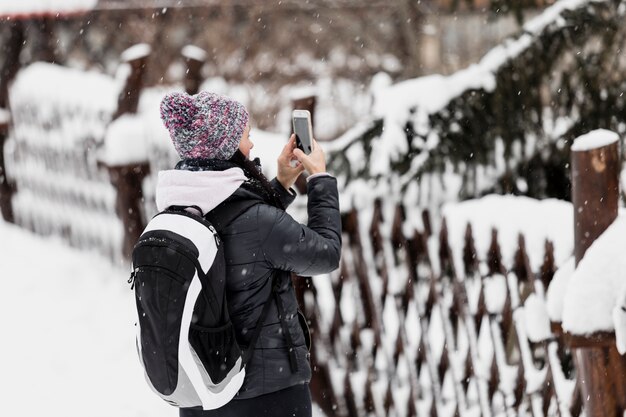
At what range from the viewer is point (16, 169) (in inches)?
299

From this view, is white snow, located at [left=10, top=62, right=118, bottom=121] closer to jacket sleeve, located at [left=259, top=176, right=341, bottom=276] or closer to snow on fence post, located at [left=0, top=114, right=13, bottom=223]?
snow on fence post, located at [left=0, top=114, right=13, bottom=223]

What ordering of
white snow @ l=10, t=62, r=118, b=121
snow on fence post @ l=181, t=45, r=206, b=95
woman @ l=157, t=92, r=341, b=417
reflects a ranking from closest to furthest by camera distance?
woman @ l=157, t=92, r=341, b=417 → snow on fence post @ l=181, t=45, r=206, b=95 → white snow @ l=10, t=62, r=118, b=121

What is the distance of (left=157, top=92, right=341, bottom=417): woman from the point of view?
91.0 inches

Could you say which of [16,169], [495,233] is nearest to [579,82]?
[495,233]

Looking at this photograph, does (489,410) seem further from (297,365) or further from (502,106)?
(502,106)

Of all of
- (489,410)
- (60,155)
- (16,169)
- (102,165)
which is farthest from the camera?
(16,169)

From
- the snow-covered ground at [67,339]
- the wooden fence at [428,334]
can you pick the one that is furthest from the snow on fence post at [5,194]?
the wooden fence at [428,334]

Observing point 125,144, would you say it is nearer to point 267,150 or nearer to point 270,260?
point 267,150

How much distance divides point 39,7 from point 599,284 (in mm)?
7243

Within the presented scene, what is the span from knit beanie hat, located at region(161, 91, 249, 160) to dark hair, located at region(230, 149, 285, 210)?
0.25 ft

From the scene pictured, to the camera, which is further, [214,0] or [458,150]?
[214,0]

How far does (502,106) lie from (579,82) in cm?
55

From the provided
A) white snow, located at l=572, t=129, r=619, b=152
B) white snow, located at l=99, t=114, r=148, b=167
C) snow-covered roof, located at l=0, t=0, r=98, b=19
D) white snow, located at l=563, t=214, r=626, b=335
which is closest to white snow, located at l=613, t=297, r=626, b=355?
white snow, located at l=563, t=214, r=626, b=335

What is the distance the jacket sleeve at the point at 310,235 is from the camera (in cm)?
235
